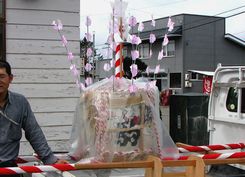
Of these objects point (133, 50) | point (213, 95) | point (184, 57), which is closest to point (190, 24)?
point (184, 57)

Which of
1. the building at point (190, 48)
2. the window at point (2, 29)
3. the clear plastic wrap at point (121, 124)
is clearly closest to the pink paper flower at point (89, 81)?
the clear plastic wrap at point (121, 124)

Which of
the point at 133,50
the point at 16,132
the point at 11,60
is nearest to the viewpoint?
the point at 16,132

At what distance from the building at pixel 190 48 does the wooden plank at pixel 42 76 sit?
2729cm

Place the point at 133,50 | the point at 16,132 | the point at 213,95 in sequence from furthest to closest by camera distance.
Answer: the point at 213,95 < the point at 133,50 < the point at 16,132

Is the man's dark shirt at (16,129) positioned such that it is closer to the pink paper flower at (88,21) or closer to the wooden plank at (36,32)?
the pink paper flower at (88,21)

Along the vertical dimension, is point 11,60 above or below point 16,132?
above

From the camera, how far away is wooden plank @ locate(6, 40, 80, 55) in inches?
227

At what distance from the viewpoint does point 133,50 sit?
12.6 feet

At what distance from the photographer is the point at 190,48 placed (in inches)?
1387

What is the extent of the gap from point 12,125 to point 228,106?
11.1ft

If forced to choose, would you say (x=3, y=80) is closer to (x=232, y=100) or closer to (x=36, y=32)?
(x=36, y=32)

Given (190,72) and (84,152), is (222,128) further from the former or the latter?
(190,72)

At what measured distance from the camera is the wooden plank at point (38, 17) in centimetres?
573

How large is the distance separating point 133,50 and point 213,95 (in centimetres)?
262
